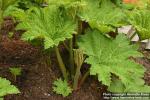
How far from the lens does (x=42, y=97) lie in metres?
3.52

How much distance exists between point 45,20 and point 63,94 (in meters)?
0.75

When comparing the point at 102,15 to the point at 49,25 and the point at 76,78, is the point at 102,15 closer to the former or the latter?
the point at 49,25

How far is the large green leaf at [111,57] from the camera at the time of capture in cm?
320

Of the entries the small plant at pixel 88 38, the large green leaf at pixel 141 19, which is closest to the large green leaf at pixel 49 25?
the small plant at pixel 88 38

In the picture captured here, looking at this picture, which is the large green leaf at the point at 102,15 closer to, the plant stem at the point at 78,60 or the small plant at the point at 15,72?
the plant stem at the point at 78,60

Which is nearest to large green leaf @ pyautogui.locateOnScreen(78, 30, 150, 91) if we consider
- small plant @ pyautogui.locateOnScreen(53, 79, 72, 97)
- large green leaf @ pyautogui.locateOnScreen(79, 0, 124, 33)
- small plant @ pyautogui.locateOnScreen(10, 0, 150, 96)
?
small plant @ pyautogui.locateOnScreen(10, 0, 150, 96)

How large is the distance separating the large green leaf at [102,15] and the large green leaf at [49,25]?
19 cm

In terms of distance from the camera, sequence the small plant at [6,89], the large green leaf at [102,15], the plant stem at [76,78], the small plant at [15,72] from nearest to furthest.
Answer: the small plant at [6,89], the large green leaf at [102,15], the plant stem at [76,78], the small plant at [15,72]

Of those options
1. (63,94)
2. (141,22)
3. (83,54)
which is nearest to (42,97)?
(63,94)

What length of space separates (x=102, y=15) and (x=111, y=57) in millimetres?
460

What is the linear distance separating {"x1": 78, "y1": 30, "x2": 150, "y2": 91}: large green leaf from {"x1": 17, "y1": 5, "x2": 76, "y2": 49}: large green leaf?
0.21 meters

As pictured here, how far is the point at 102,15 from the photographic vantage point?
11.6 feet

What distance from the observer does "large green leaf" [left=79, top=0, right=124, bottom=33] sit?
3.37 m

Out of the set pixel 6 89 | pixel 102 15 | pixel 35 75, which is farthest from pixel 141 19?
pixel 6 89
